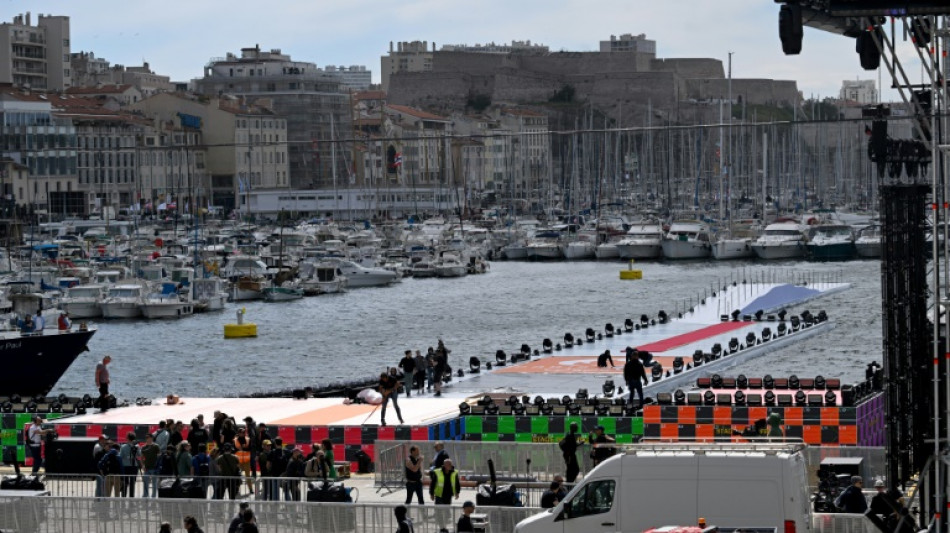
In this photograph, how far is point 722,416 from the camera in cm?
2700

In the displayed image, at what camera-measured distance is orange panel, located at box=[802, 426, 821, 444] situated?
26.4 metres

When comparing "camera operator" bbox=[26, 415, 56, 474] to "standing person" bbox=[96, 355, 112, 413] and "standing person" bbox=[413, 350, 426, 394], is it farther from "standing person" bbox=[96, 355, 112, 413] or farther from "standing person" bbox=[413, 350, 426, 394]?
"standing person" bbox=[413, 350, 426, 394]

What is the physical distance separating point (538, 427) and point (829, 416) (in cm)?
418

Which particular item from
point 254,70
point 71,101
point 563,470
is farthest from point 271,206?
point 563,470

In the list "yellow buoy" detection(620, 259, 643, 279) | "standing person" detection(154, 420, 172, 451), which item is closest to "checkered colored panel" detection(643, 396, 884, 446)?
"standing person" detection(154, 420, 172, 451)

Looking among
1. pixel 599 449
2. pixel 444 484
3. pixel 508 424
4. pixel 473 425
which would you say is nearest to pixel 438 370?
pixel 473 425

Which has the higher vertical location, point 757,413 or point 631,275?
point 757,413

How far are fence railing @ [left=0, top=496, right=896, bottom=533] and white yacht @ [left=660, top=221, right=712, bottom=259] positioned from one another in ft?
305

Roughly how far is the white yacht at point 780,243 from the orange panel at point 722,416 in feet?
265

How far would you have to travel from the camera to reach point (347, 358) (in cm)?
6312

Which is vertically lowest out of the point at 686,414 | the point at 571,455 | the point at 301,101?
the point at 686,414

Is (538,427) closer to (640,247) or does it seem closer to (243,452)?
(243,452)

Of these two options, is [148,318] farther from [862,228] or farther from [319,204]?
[319,204]

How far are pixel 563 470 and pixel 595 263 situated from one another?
9024 cm
